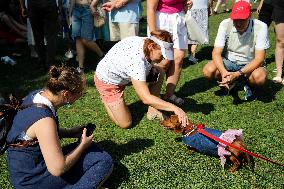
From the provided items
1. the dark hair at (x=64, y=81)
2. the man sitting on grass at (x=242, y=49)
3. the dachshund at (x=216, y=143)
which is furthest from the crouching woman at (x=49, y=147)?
the man sitting on grass at (x=242, y=49)

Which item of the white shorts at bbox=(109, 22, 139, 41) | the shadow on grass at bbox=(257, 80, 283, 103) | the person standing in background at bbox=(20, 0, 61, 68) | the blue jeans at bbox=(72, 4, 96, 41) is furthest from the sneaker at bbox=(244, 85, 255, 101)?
the person standing in background at bbox=(20, 0, 61, 68)

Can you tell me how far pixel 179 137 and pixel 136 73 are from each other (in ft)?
2.78

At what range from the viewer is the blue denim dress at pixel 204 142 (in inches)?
146

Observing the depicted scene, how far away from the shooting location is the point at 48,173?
3.08 metres

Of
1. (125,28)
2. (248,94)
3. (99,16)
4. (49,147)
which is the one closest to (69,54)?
(99,16)

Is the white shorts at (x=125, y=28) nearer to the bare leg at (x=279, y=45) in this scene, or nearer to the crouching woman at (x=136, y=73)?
the crouching woman at (x=136, y=73)

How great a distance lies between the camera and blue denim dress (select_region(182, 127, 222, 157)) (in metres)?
3.70

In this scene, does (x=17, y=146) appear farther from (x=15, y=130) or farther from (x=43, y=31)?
(x=43, y=31)

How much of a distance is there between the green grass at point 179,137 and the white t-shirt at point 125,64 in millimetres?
576

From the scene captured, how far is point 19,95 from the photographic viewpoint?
19.1 ft

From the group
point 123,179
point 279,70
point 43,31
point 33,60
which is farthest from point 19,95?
point 279,70

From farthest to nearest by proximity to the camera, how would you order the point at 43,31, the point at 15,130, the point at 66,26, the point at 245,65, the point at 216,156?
1. the point at 66,26
2. the point at 43,31
3. the point at 245,65
4. the point at 216,156
5. the point at 15,130

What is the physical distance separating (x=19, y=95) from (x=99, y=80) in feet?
5.55

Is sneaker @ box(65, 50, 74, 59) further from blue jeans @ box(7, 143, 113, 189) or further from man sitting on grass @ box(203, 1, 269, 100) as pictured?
blue jeans @ box(7, 143, 113, 189)
